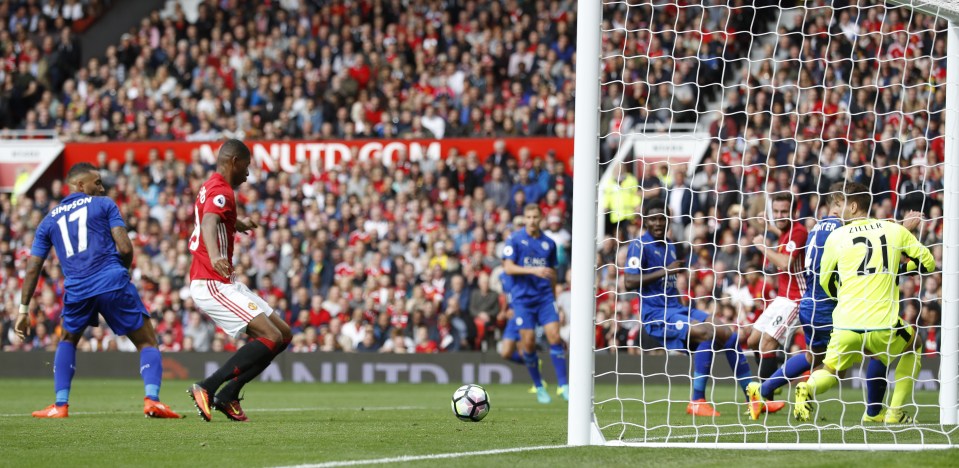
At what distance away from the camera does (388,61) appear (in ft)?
77.2

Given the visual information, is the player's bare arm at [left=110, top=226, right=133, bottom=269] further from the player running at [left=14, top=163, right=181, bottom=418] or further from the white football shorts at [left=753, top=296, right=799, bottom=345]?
the white football shorts at [left=753, top=296, right=799, bottom=345]

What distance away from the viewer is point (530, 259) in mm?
13797

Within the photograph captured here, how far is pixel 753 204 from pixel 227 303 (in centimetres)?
1035

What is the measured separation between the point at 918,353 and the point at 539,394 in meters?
4.90

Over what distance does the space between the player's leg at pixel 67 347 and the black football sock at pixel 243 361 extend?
143 cm

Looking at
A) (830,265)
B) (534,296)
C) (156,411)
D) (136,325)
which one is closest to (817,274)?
(830,265)

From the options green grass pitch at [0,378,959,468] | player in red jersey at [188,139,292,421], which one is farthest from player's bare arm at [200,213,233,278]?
green grass pitch at [0,378,959,468]

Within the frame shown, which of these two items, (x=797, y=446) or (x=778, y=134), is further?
(x=778, y=134)

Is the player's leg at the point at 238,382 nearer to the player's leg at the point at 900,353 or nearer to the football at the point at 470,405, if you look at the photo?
the football at the point at 470,405

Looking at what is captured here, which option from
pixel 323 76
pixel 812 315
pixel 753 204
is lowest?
pixel 812 315

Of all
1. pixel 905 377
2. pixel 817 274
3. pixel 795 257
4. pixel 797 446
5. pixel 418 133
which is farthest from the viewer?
pixel 418 133

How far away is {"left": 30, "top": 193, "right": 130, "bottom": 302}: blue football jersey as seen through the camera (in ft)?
31.7

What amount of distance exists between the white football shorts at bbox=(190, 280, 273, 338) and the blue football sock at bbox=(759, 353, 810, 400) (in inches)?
159

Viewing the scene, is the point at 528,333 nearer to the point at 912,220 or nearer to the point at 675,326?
the point at 675,326
